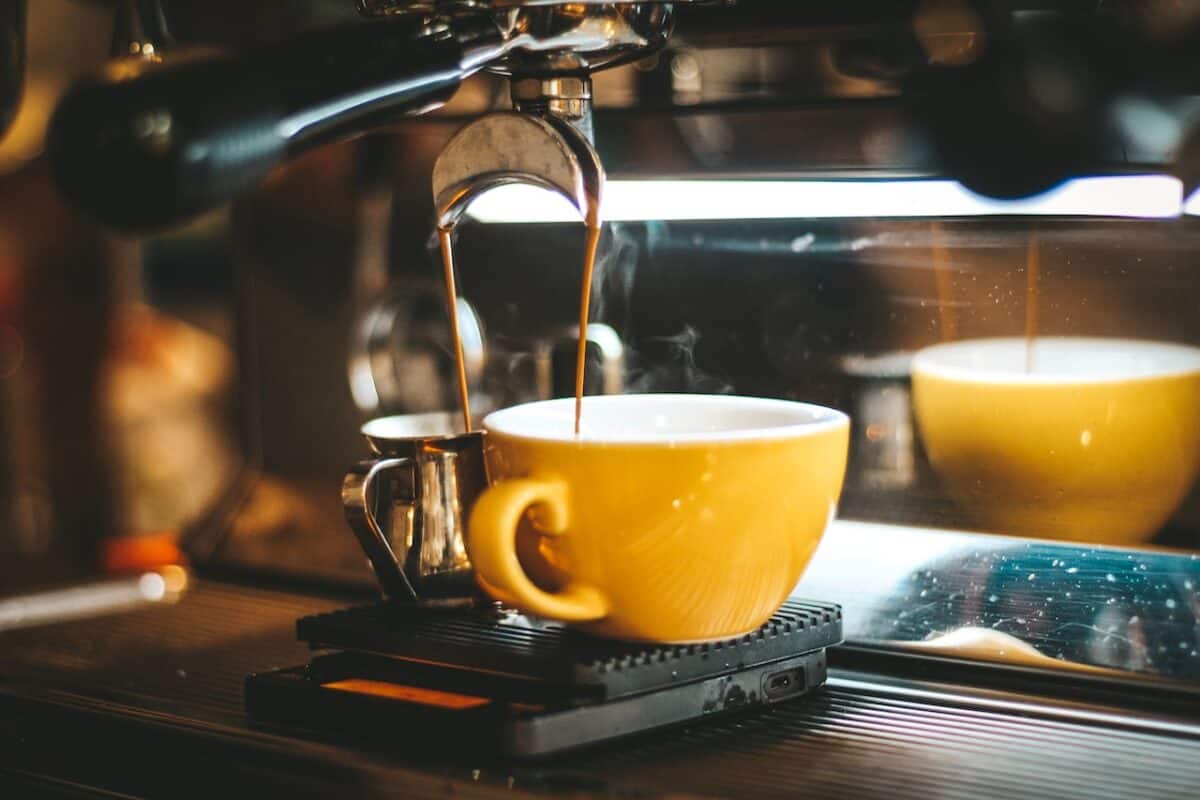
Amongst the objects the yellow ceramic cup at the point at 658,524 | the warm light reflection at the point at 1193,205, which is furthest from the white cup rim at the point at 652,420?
the warm light reflection at the point at 1193,205

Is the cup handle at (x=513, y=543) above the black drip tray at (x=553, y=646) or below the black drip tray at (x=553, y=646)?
above

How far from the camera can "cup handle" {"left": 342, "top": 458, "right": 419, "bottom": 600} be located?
0.53 metres

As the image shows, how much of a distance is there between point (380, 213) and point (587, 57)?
23cm

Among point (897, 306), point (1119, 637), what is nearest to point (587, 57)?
point (897, 306)

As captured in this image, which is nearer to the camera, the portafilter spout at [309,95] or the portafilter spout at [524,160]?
the portafilter spout at [309,95]

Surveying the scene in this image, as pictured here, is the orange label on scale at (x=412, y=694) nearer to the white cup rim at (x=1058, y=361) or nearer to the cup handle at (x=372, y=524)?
the cup handle at (x=372, y=524)

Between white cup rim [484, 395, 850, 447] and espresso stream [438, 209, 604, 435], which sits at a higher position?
espresso stream [438, 209, 604, 435]

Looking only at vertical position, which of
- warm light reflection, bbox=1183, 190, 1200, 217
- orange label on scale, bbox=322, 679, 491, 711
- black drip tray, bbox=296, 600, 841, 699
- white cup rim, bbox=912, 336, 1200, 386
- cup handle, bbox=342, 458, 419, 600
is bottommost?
orange label on scale, bbox=322, 679, 491, 711

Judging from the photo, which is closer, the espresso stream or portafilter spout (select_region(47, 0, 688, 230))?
portafilter spout (select_region(47, 0, 688, 230))

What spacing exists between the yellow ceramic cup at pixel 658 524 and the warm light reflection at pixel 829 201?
12cm

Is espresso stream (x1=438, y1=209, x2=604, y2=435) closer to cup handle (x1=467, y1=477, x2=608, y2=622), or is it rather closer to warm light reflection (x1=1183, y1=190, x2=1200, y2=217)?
cup handle (x1=467, y1=477, x2=608, y2=622)

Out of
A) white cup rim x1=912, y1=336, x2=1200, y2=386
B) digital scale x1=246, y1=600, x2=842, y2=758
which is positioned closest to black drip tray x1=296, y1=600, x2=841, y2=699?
digital scale x1=246, y1=600, x2=842, y2=758

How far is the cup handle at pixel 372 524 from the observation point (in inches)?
21.0

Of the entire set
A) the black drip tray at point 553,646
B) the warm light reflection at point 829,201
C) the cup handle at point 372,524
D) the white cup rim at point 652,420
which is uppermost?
the warm light reflection at point 829,201
